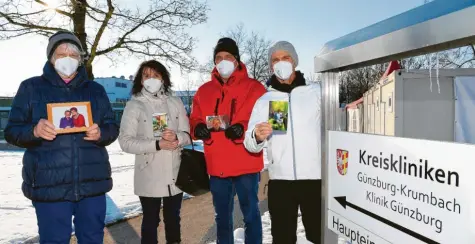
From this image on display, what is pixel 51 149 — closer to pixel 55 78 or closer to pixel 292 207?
pixel 55 78

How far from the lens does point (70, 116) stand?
292cm

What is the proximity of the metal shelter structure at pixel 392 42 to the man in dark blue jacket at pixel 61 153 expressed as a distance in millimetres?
1758

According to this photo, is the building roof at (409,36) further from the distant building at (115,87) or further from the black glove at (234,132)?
the distant building at (115,87)

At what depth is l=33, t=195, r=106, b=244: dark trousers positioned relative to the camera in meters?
3.02

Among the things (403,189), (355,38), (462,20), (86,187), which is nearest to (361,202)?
(403,189)

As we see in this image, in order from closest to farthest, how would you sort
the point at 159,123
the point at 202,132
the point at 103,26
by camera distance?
the point at 202,132 < the point at 159,123 < the point at 103,26

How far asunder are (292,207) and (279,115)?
2.94ft

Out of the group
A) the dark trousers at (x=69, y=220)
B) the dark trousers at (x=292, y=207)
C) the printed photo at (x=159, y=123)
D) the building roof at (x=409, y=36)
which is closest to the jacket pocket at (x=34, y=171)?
the dark trousers at (x=69, y=220)

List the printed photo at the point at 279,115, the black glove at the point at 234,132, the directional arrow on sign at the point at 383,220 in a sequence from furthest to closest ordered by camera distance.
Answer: the black glove at the point at 234,132, the printed photo at the point at 279,115, the directional arrow on sign at the point at 383,220

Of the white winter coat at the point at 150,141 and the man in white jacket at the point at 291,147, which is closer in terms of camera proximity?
the man in white jacket at the point at 291,147

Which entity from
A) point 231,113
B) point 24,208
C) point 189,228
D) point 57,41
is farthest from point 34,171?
point 24,208

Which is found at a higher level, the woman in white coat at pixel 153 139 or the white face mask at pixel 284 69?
the white face mask at pixel 284 69

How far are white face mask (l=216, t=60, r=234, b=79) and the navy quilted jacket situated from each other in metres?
1.13

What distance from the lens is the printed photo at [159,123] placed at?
372 centimetres
